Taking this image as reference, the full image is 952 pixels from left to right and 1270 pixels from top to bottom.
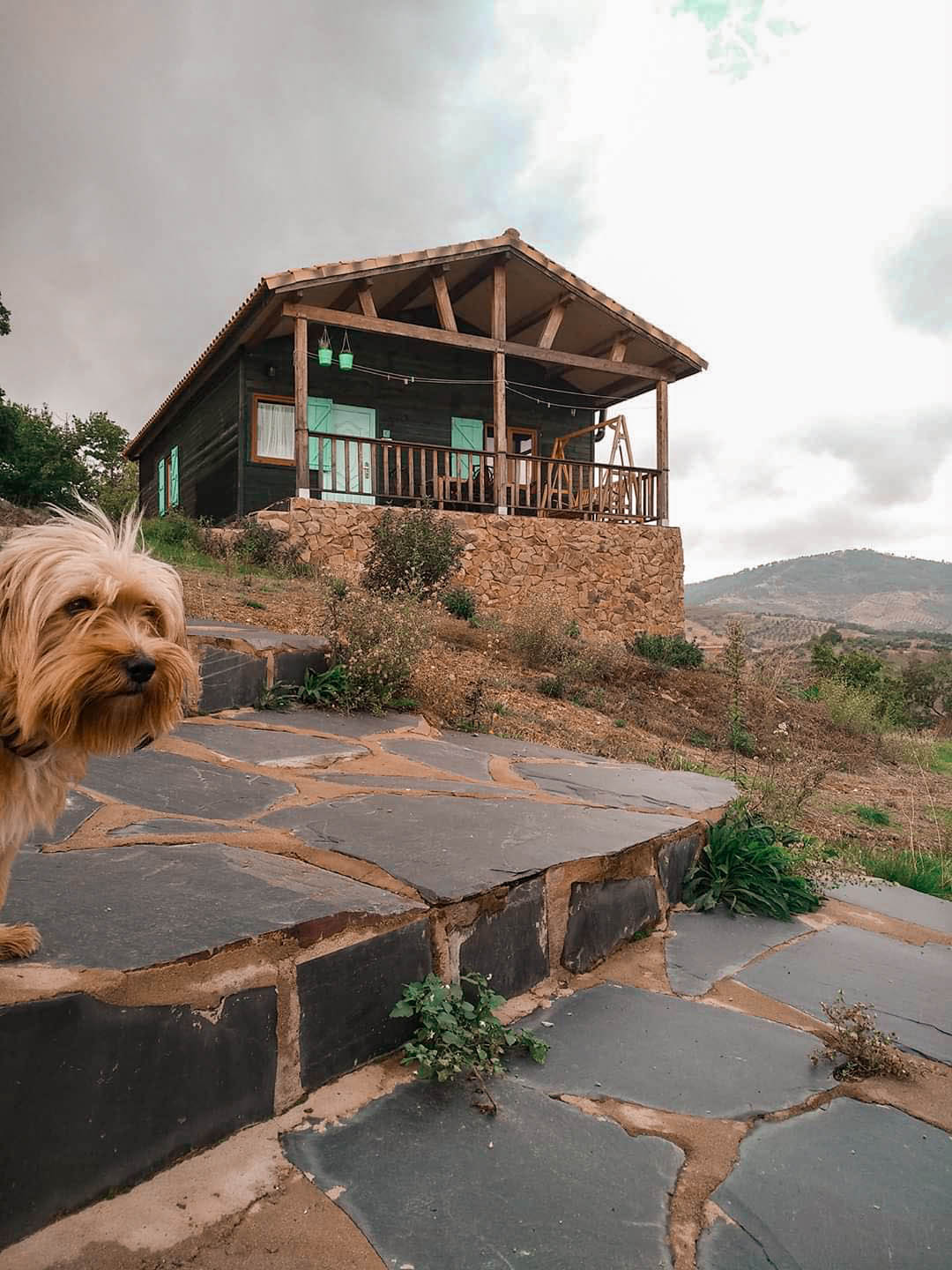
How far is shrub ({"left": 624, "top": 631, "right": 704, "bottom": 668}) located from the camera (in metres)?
10.4

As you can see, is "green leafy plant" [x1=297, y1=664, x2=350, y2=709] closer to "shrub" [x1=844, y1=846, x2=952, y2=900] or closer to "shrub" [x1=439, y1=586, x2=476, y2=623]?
"shrub" [x1=844, y1=846, x2=952, y2=900]

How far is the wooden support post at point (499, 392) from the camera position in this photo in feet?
43.0

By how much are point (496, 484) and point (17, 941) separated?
40.2 feet

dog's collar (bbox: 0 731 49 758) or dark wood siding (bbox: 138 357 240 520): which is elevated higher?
dark wood siding (bbox: 138 357 240 520)

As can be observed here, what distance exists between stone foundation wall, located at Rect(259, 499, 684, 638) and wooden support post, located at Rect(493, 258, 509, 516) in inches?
20.4

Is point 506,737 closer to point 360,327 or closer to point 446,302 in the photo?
point 360,327

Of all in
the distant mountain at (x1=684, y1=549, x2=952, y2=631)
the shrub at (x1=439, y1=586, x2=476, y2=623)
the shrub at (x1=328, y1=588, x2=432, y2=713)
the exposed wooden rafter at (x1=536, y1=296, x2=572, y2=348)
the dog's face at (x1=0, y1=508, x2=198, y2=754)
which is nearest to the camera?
the dog's face at (x1=0, y1=508, x2=198, y2=754)

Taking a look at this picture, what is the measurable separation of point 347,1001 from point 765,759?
6.45 m

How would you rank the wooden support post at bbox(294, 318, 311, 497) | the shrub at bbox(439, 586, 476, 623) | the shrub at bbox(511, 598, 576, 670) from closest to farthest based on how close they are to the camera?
the shrub at bbox(511, 598, 576, 670)
the shrub at bbox(439, 586, 476, 623)
the wooden support post at bbox(294, 318, 311, 497)

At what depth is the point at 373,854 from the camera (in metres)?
2.11

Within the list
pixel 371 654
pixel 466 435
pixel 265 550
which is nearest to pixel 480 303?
pixel 466 435

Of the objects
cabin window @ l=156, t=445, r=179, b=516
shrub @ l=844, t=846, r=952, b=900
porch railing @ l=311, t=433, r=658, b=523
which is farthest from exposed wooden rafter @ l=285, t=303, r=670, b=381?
shrub @ l=844, t=846, r=952, b=900

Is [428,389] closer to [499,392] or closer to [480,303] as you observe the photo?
[480,303]

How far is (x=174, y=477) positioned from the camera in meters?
18.1
